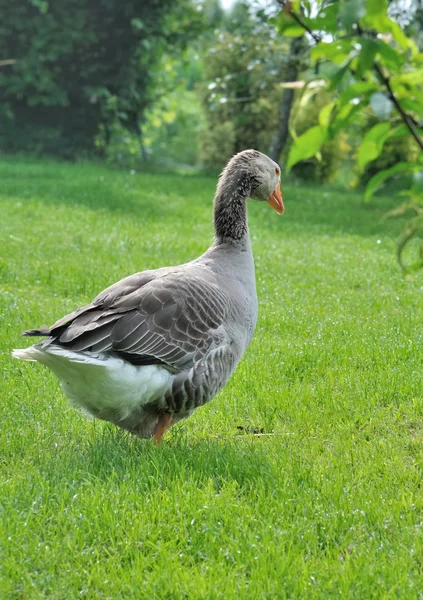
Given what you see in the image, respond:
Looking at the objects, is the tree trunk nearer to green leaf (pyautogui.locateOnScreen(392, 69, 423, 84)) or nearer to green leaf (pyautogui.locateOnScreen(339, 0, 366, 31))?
green leaf (pyautogui.locateOnScreen(392, 69, 423, 84))

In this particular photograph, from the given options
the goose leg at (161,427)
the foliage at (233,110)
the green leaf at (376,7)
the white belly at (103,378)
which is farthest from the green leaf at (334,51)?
the foliage at (233,110)

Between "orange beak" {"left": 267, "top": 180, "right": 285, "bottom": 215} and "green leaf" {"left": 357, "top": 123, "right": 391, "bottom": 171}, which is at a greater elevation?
"green leaf" {"left": 357, "top": 123, "right": 391, "bottom": 171}

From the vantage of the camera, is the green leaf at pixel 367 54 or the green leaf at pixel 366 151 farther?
the green leaf at pixel 366 151

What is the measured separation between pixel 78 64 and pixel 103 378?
16.3 m

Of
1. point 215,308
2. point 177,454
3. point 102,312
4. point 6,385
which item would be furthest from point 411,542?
point 6,385

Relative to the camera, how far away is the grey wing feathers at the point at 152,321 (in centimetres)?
395

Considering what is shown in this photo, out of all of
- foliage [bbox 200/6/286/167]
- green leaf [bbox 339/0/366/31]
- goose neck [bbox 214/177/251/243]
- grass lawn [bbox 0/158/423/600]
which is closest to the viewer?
green leaf [bbox 339/0/366/31]

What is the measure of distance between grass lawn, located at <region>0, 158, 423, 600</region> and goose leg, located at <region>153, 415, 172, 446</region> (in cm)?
7

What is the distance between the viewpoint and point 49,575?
10.4 ft

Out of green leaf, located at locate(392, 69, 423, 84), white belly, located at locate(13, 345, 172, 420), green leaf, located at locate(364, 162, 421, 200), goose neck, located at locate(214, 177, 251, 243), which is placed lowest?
white belly, located at locate(13, 345, 172, 420)

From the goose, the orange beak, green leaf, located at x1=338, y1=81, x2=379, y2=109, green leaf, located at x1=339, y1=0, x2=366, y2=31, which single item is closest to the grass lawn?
the goose

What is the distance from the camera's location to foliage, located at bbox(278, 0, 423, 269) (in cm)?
121

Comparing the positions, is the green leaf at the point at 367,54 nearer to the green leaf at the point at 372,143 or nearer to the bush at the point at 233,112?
the green leaf at the point at 372,143

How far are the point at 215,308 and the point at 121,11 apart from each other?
1583 centimetres
